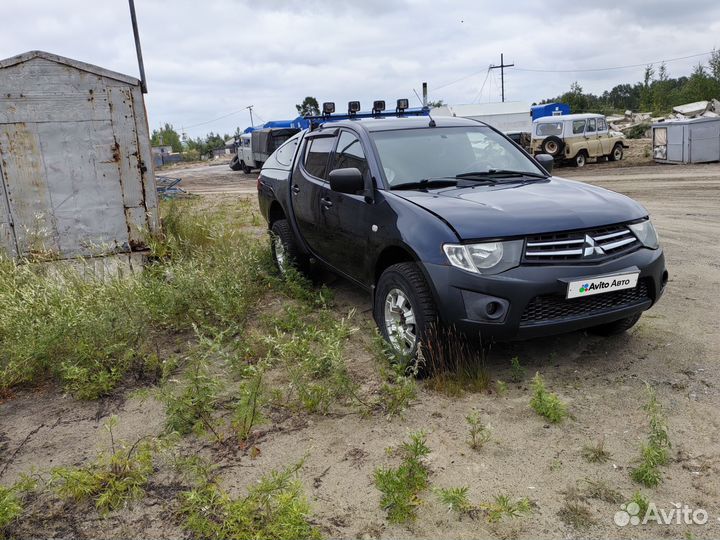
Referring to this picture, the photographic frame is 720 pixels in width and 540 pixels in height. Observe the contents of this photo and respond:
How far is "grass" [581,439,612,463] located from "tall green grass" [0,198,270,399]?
85.9 inches

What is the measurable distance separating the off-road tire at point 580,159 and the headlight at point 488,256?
2046 centimetres

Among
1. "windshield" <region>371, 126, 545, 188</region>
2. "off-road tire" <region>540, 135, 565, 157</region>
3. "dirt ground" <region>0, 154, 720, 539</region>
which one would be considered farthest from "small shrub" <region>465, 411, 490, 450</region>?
"off-road tire" <region>540, 135, 565, 157</region>

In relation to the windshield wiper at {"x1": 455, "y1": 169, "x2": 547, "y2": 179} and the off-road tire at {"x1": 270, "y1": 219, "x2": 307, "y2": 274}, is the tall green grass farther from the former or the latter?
the windshield wiper at {"x1": 455, "y1": 169, "x2": 547, "y2": 179}


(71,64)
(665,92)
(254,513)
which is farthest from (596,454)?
(665,92)

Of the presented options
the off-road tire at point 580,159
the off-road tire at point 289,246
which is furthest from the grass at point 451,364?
the off-road tire at point 580,159

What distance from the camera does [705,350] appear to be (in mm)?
4184

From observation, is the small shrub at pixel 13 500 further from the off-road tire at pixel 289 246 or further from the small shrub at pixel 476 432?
the off-road tire at pixel 289 246

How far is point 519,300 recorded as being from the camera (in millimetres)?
3496

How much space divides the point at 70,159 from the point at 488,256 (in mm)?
5528

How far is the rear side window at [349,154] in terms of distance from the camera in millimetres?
4770

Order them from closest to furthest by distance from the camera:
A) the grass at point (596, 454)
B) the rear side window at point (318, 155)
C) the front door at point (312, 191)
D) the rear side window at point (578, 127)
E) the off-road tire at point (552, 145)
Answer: the grass at point (596, 454)
the front door at point (312, 191)
the rear side window at point (318, 155)
the off-road tire at point (552, 145)
the rear side window at point (578, 127)

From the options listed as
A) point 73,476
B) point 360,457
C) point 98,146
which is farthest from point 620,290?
point 98,146

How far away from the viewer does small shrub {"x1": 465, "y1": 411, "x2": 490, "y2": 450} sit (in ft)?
10.3

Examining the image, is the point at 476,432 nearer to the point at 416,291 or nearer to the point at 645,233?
the point at 416,291
